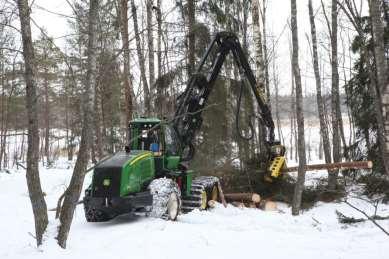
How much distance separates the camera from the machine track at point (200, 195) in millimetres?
11281

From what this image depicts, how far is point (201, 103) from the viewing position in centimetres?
1221

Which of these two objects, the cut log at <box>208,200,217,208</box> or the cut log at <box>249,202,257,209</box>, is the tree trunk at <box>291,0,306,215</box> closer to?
the cut log at <box>249,202,257,209</box>

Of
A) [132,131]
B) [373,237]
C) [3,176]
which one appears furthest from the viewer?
[3,176]

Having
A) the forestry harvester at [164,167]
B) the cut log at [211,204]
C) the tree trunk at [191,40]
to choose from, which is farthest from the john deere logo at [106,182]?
the tree trunk at [191,40]

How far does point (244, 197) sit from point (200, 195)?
2.28 meters

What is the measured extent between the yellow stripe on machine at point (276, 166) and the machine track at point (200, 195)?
1.84 metres

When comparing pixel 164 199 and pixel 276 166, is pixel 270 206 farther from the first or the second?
pixel 164 199

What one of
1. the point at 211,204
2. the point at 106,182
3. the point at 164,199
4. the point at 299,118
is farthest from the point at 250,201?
the point at 106,182

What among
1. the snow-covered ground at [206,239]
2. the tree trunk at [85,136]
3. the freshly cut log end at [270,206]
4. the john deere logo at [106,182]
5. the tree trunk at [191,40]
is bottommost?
the freshly cut log end at [270,206]

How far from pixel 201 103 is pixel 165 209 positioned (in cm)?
391

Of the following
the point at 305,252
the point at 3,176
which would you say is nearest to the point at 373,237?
the point at 305,252

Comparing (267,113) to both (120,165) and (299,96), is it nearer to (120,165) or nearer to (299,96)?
(299,96)

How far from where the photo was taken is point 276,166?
13.4m

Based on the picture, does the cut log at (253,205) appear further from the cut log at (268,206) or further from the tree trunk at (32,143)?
the tree trunk at (32,143)
